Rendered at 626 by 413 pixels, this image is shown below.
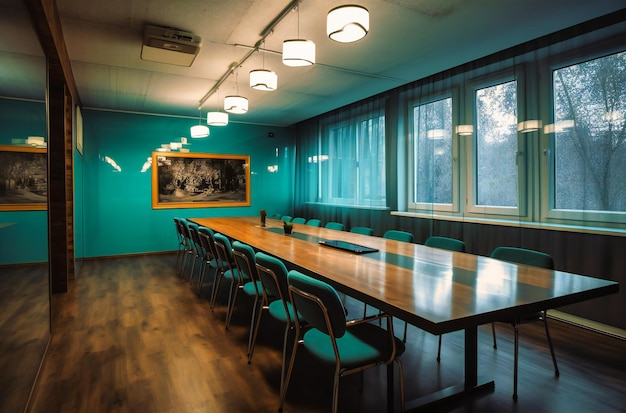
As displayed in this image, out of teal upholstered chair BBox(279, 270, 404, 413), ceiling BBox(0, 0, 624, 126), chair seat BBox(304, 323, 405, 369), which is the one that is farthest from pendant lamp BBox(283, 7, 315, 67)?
chair seat BBox(304, 323, 405, 369)

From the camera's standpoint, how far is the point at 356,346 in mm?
1957

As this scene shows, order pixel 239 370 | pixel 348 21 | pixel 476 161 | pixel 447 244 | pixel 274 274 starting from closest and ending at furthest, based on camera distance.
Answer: pixel 274 274, pixel 348 21, pixel 239 370, pixel 447 244, pixel 476 161

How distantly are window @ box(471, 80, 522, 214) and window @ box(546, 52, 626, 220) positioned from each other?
43 centimetres

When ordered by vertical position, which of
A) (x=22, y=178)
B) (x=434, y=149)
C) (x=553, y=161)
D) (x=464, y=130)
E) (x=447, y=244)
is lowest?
(x=447, y=244)

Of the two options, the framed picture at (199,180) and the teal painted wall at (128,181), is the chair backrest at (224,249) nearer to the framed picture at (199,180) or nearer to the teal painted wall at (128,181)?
the teal painted wall at (128,181)

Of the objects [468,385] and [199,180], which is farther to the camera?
[199,180]

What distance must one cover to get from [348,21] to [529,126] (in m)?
2.45

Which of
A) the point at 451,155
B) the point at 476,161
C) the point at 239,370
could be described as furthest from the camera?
the point at 451,155

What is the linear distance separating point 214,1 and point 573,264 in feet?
12.9

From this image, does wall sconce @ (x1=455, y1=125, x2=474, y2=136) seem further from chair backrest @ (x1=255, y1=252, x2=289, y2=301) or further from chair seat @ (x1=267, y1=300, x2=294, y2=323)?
chair backrest @ (x1=255, y1=252, x2=289, y2=301)

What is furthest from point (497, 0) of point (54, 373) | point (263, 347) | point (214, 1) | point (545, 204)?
point (54, 373)

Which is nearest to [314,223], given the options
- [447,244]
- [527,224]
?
[447,244]

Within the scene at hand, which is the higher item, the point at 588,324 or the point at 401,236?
the point at 401,236

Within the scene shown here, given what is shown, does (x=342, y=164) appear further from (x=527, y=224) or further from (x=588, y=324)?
(x=588, y=324)
